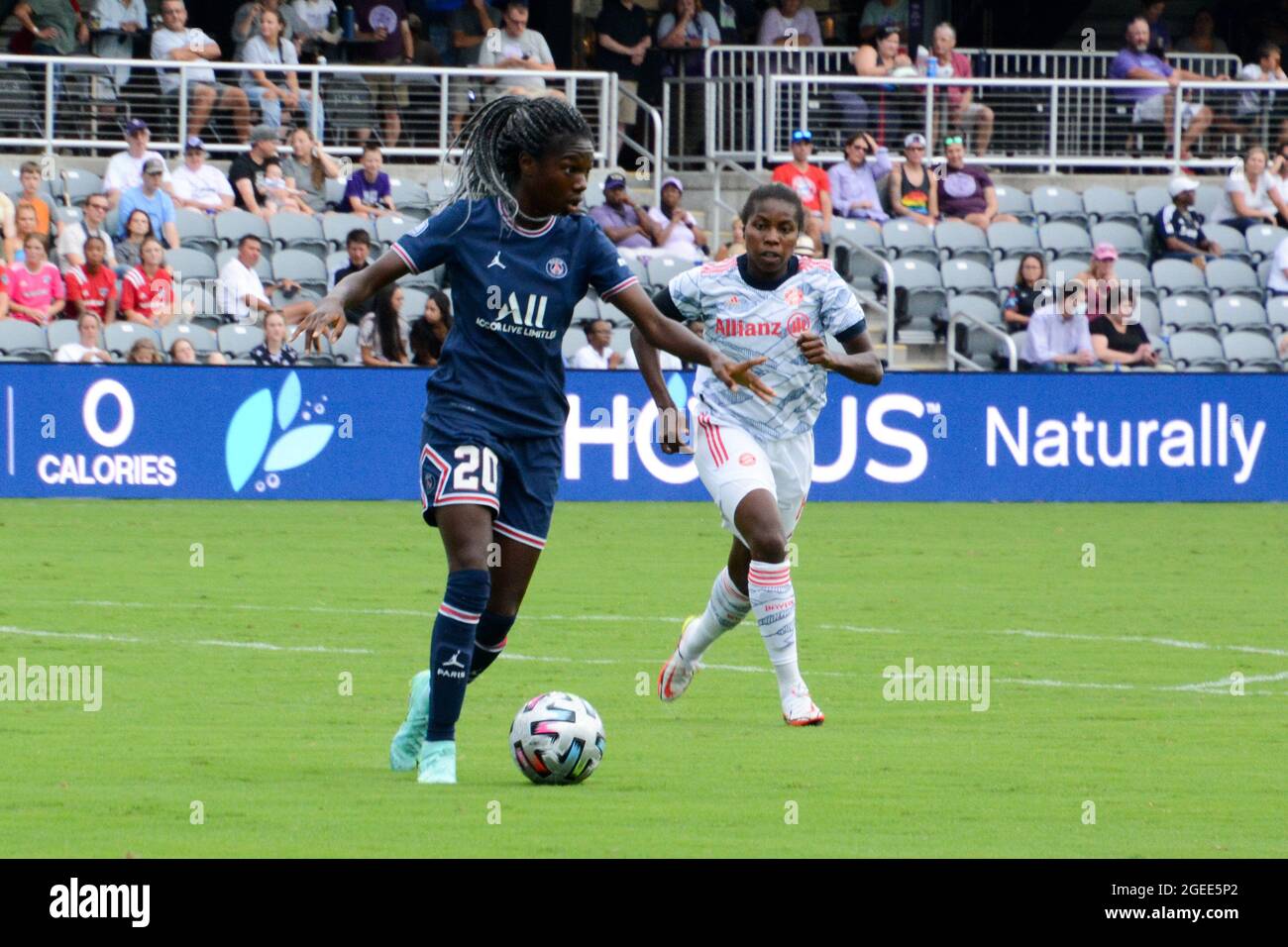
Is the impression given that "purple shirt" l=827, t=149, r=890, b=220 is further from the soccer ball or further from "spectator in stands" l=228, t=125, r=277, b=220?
the soccer ball

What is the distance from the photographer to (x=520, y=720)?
27.0ft

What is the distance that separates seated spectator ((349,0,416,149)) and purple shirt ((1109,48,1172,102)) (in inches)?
333

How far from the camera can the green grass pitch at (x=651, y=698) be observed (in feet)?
23.8

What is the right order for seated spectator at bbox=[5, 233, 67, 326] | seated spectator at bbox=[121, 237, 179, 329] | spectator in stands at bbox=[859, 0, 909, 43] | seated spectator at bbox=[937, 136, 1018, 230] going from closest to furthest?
seated spectator at bbox=[5, 233, 67, 326] < seated spectator at bbox=[121, 237, 179, 329] < seated spectator at bbox=[937, 136, 1018, 230] < spectator in stands at bbox=[859, 0, 909, 43]

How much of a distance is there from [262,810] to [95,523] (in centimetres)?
→ 1126

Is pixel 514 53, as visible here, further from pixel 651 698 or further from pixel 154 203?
pixel 651 698

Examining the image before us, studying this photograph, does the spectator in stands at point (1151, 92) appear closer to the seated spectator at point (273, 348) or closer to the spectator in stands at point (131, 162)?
the spectator in stands at point (131, 162)

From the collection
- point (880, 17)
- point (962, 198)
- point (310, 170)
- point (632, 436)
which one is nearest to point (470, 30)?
point (310, 170)

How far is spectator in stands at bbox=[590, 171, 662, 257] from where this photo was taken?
2381 cm

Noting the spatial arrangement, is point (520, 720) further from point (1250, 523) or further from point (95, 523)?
point (1250, 523)

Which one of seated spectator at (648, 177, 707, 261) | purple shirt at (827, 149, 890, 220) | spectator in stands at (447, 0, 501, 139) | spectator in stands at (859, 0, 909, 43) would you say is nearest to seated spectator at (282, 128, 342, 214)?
spectator in stands at (447, 0, 501, 139)

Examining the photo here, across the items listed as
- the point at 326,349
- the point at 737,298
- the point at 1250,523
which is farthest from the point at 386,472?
the point at 737,298

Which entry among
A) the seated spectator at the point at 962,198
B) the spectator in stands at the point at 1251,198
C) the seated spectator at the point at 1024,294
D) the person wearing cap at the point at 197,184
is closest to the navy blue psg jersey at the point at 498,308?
the person wearing cap at the point at 197,184

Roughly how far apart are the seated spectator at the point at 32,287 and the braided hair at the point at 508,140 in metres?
13.3
